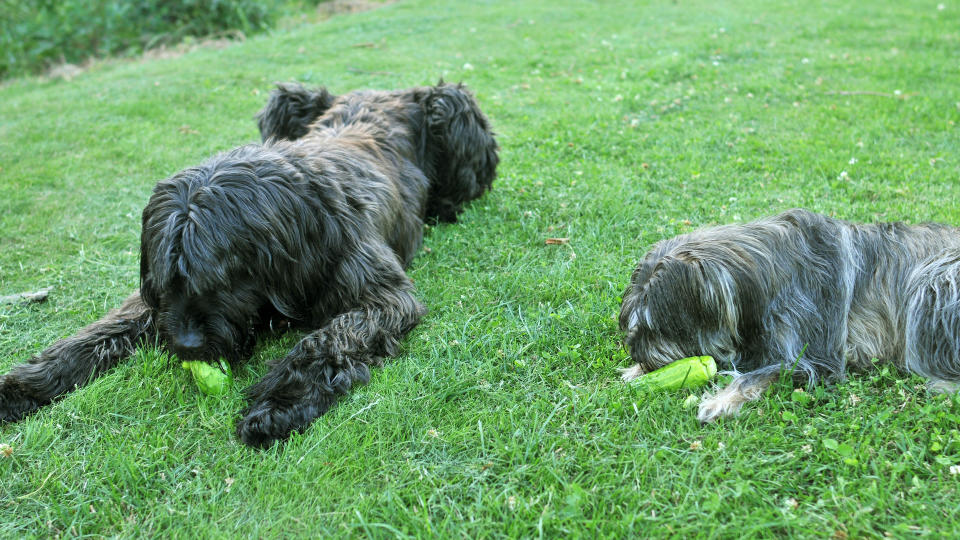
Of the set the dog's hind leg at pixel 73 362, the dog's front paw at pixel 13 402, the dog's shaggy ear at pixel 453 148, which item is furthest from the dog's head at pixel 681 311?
the dog's front paw at pixel 13 402

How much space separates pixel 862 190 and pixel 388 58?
341 inches

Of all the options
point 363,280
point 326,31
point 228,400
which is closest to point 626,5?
point 326,31

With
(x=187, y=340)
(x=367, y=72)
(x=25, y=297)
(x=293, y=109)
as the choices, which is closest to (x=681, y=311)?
(x=187, y=340)

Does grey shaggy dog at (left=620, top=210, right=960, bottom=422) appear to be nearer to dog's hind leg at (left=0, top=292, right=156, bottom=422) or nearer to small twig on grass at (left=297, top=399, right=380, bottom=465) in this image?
small twig on grass at (left=297, top=399, right=380, bottom=465)

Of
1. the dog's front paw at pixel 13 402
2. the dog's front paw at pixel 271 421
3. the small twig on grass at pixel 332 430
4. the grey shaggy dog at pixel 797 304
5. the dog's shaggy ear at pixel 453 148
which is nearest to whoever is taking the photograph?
the small twig on grass at pixel 332 430

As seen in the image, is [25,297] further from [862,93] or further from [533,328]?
[862,93]

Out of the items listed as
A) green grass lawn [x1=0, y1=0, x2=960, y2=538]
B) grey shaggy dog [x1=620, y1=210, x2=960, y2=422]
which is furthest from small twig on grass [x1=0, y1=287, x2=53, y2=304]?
grey shaggy dog [x1=620, y1=210, x2=960, y2=422]

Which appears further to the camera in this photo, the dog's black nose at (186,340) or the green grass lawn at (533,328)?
the dog's black nose at (186,340)

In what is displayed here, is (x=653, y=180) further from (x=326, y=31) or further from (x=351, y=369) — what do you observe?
(x=326, y=31)

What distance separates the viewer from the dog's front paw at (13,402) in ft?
12.3

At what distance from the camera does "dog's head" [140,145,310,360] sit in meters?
3.60

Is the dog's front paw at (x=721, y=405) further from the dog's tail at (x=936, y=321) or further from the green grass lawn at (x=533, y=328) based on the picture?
Result: the dog's tail at (x=936, y=321)

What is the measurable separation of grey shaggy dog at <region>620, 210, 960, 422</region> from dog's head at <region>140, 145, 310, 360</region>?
2.05 metres

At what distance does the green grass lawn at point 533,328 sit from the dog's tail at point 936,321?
155 mm
